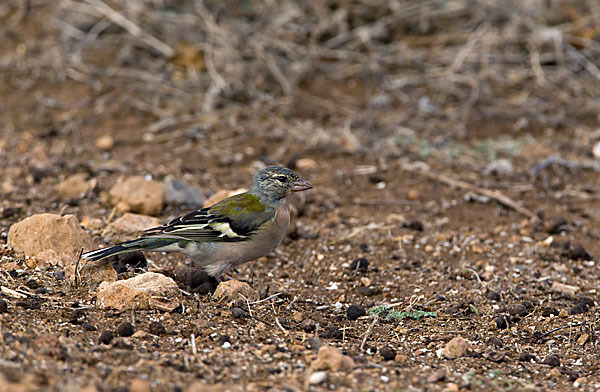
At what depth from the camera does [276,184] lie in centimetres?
546

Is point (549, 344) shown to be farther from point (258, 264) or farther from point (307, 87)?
point (307, 87)

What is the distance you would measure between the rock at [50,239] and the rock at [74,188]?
1515 millimetres

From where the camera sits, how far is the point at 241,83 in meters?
8.82

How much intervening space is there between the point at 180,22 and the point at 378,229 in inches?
174

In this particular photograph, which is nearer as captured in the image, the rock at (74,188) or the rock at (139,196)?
the rock at (139,196)

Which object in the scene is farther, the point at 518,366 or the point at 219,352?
the point at 518,366

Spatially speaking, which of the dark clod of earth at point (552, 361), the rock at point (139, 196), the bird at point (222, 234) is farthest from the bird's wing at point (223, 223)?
the dark clod of earth at point (552, 361)

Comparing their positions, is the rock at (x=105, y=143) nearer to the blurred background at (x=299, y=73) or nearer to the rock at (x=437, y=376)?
the blurred background at (x=299, y=73)

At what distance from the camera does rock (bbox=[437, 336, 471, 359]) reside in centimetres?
423

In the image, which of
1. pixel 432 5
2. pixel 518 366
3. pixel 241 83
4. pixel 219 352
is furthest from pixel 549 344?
pixel 432 5

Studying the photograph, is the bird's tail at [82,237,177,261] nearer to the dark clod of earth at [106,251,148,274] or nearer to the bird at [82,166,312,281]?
the bird at [82,166,312,281]

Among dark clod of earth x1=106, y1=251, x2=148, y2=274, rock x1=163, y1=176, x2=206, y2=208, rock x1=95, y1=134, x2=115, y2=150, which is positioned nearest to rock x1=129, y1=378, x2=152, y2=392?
dark clod of earth x1=106, y1=251, x2=148, y2=274

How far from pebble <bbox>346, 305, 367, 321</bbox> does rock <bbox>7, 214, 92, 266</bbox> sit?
1.91 metres

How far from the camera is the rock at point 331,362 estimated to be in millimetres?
3672
